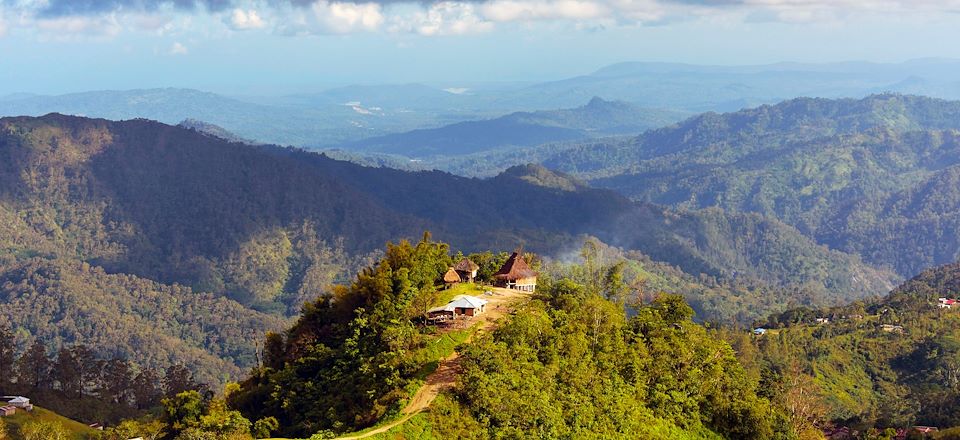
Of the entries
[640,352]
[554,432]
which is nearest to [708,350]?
[640,352]

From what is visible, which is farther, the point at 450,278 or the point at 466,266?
the point at 466,266

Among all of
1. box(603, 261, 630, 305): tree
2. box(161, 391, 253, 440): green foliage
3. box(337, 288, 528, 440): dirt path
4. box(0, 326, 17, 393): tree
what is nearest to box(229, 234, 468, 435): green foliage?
box(337, 288, 528, 440): dirt path

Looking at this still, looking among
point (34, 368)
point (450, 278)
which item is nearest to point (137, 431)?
point (450, 278)

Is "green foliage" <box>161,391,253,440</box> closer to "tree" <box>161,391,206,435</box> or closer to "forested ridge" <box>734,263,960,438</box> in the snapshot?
"tree" <box>161,391,206,435</box>

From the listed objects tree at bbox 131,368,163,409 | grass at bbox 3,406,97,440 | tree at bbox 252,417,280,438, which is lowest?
tree at bbox 131,368,163,409

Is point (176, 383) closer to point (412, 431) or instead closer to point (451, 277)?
point (451, 277)

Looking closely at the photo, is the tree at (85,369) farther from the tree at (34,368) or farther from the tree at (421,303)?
the tree at (421,303)
